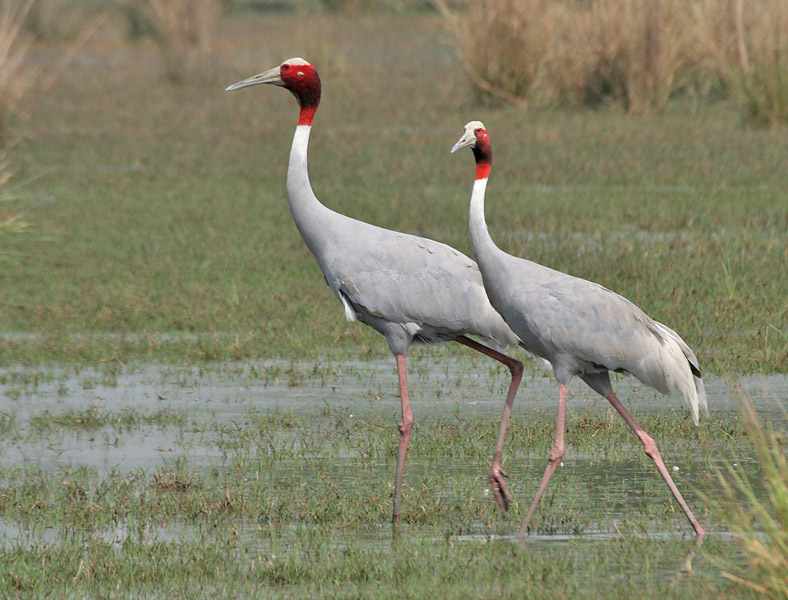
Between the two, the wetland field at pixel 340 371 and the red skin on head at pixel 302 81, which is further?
the red skin on head at pixel 302 81

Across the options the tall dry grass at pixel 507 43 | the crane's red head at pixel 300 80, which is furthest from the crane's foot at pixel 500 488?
the tall dry grass at pixel 507 43

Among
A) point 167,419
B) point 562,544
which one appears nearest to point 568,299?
point 562,544

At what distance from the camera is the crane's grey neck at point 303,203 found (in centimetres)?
904

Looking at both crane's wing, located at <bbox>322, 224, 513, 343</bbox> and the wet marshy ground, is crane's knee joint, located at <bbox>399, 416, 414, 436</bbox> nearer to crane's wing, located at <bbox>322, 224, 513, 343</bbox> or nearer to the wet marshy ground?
the wet marshy ground

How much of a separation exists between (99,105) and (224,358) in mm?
14805

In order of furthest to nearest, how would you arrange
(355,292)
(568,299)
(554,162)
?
(554,162), (355,292), (568,299)

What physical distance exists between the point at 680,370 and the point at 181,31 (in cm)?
2179

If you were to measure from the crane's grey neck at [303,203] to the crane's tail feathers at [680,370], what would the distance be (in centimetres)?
182

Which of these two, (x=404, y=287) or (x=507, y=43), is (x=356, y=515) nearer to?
(x=404, y=287)

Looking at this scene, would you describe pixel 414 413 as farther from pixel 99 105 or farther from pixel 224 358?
pixel 99 105

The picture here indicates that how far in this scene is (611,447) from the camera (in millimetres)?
8992

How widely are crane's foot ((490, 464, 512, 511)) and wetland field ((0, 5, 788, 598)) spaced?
7 centimetres

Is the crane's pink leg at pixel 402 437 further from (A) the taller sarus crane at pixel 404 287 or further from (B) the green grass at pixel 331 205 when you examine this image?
(B) the green grass at pixel 331 205

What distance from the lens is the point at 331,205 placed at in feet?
55.4
